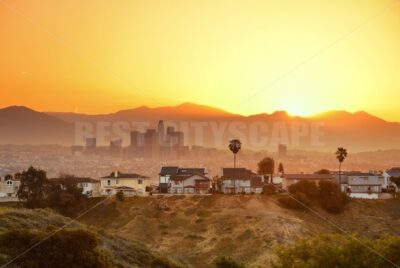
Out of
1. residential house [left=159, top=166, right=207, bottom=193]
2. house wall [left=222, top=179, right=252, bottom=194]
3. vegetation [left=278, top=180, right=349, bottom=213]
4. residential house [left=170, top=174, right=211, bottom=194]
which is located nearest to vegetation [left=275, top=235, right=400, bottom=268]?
vegetation [left=278, top=180, right=349, bottom=213]

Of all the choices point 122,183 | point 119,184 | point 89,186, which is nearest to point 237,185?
point 122,183

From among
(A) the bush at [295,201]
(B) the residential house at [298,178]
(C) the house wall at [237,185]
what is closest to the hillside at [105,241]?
(A) the bush at [295,201]

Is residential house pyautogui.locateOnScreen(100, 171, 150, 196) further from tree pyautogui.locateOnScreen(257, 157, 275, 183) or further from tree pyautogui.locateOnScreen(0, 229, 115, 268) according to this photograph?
tree pyautogui.locateOnScreen(0, 229, 115, 268)

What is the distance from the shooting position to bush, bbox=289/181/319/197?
118 meters

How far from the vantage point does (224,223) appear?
323ft

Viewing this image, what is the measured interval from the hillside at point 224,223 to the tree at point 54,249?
129 ft

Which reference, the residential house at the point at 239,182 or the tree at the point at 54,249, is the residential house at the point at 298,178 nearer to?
the residential house at the point at 239,182

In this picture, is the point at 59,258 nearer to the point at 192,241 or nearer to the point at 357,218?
the point at 192,241

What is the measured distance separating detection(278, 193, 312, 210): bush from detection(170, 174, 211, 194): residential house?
2409 cm

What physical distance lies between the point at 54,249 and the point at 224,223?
2499 inches

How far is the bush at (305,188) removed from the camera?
11800 cm

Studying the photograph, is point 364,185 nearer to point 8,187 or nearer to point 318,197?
Result: point 318,197

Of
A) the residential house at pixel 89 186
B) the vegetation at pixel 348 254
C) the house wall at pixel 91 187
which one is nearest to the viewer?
the vegetation at pixel 348 254

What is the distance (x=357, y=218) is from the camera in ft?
357
